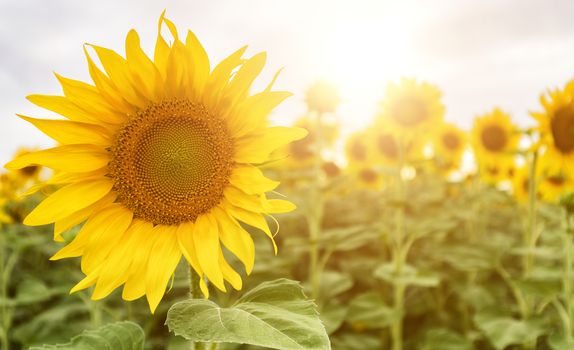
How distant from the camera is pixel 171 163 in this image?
5.24 ft

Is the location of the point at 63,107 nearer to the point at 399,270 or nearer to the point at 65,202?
the point at 65,202

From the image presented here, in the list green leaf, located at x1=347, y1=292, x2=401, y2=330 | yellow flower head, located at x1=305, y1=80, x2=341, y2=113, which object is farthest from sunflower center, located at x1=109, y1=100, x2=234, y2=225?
yellow flower head, located at x1=305, y1=80, x2=341, y2=113

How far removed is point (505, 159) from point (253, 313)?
14.3ft

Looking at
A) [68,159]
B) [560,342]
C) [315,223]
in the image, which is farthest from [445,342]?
[68,159]

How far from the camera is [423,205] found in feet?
17.3

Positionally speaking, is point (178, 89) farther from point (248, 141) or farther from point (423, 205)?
point (423, 205)

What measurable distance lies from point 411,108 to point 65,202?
3175 mm

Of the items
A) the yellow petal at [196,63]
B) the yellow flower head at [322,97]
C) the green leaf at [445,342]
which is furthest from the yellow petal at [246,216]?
the yellow flower head at [322,97]

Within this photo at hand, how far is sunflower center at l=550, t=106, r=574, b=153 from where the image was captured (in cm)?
333

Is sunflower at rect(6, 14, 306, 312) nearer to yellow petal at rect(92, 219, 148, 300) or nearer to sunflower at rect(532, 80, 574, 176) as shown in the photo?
yellow petal at rect(92, 219, 148, 300)

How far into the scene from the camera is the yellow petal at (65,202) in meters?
1.47

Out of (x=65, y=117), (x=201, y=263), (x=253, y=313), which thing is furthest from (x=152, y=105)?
(x=253, y=313)

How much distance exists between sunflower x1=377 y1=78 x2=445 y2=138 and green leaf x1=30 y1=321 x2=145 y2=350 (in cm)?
294

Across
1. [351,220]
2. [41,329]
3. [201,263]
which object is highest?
[201,263]
